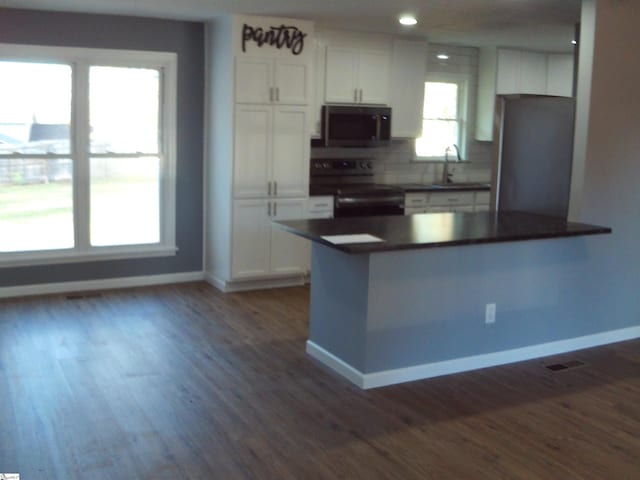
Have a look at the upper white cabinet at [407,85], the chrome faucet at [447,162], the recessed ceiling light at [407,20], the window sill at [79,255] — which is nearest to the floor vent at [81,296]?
the window sill at [79,255]

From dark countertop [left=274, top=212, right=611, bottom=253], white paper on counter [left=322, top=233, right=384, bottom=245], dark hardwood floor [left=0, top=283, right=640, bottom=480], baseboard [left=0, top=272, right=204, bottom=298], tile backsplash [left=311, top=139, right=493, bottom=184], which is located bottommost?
dark hardwood floor [left=0, top=283, right=640, bottom=480]

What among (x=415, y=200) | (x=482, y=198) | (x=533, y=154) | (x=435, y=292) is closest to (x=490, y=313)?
(x=435, y=292)

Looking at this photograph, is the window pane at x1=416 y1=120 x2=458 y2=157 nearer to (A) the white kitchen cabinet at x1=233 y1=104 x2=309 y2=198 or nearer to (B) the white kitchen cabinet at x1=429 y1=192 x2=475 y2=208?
(B) the white kitchen cabinet at x1=429 y1=192 x2=475 y2=208

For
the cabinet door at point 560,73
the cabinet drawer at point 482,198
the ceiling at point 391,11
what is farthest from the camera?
the cabinet door at point 560,73

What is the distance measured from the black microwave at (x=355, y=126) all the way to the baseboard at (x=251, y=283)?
1.30 m

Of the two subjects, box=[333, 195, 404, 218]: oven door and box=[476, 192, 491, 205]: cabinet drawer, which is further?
box=[476, 192, 491, 205]: cabinet drawer

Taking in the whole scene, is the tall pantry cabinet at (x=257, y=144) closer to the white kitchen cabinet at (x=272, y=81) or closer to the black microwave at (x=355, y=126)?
the white kitchen cabinet at (x=272, y=81)

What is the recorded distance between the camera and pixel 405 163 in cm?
741

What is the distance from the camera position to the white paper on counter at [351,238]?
3.76m

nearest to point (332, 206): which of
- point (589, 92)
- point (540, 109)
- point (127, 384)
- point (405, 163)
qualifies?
point (405, 163)

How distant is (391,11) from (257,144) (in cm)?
152

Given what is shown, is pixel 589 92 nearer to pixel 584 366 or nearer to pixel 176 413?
pixel 584 366

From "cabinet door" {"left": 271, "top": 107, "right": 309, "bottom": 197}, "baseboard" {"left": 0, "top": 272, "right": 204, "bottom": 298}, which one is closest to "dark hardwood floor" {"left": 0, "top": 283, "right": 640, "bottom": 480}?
"baseboard" {"left": 0, "top": 272, "right": 204, "bottom": 298}

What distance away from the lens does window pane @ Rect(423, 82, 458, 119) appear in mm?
7504
